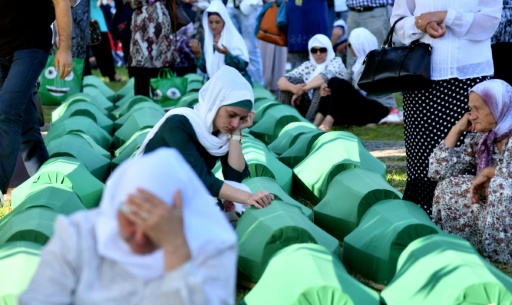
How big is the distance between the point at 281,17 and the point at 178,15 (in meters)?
1.46

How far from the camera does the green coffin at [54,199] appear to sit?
4773 mm

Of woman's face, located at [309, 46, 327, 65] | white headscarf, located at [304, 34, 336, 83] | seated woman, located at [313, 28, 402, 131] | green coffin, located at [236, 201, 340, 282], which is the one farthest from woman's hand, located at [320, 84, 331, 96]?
green coffin, located at [236, 201, 340, 282]

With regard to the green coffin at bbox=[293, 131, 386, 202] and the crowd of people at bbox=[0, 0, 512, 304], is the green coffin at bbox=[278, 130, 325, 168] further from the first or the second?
the crowd of people at bbox=[0, 0, 512, 304]

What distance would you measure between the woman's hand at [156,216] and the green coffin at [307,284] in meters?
1.23

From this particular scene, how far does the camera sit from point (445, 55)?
5289mm

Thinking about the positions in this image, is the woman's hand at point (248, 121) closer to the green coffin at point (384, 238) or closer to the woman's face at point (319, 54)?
the green coffin at point (384, 238)

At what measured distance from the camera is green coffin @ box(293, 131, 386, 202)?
238 inches

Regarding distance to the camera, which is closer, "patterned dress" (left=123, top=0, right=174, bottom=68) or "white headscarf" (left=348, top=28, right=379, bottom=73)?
"white headscarf" (left=348, top=28, right=379, bottom=73)

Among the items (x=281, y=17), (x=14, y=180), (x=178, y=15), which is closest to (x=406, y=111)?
(x=14, y=180)

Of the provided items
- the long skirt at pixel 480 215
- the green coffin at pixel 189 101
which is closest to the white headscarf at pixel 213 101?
the long skirt at pixel 480 215

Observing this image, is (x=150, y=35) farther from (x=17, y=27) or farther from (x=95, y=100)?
(x=17, y=27)

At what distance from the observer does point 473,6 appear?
5.29 m

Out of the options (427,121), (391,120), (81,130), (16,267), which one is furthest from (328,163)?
(391,120)

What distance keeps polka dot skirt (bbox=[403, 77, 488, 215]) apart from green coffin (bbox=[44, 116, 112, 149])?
109 inches
